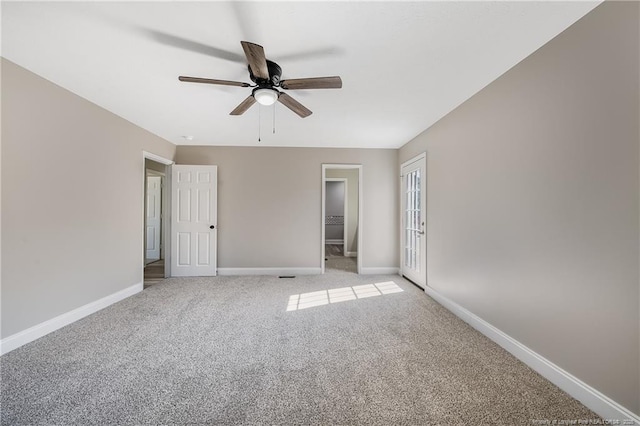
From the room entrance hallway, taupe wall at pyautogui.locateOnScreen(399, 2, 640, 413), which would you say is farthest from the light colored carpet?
the room entrance hallway

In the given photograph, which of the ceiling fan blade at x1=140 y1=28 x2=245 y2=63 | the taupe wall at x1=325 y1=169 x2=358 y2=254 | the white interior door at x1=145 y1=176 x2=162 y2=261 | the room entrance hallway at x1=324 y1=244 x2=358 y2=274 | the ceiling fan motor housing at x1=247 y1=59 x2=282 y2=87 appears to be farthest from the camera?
the taupe wall at x1=325 y1=169 x2=358 y2=254

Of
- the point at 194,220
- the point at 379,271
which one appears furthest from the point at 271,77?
the point at 379,271

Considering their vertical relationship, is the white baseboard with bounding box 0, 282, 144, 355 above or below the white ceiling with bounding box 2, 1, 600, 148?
below

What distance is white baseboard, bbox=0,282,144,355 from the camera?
1955 millimetres

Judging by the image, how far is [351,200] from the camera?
6.67 metres

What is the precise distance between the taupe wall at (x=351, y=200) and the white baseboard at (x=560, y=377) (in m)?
4.16

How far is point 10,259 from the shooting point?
1970mm

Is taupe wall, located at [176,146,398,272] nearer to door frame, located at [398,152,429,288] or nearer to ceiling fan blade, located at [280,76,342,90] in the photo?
door frame, located at [398,152,429,288]

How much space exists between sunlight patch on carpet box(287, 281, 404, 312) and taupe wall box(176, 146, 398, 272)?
0.83 m

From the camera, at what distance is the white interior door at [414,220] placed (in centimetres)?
352

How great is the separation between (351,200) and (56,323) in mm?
5744

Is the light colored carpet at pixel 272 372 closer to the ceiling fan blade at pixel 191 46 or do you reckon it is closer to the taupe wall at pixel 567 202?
the taupe wall at pixel 567 202

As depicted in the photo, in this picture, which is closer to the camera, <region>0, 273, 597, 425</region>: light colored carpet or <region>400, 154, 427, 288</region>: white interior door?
<region>0, 273, 597, 425</region>: light colored carpet

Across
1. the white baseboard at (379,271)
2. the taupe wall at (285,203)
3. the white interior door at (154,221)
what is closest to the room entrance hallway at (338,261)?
the white baseboard at (379,271)
